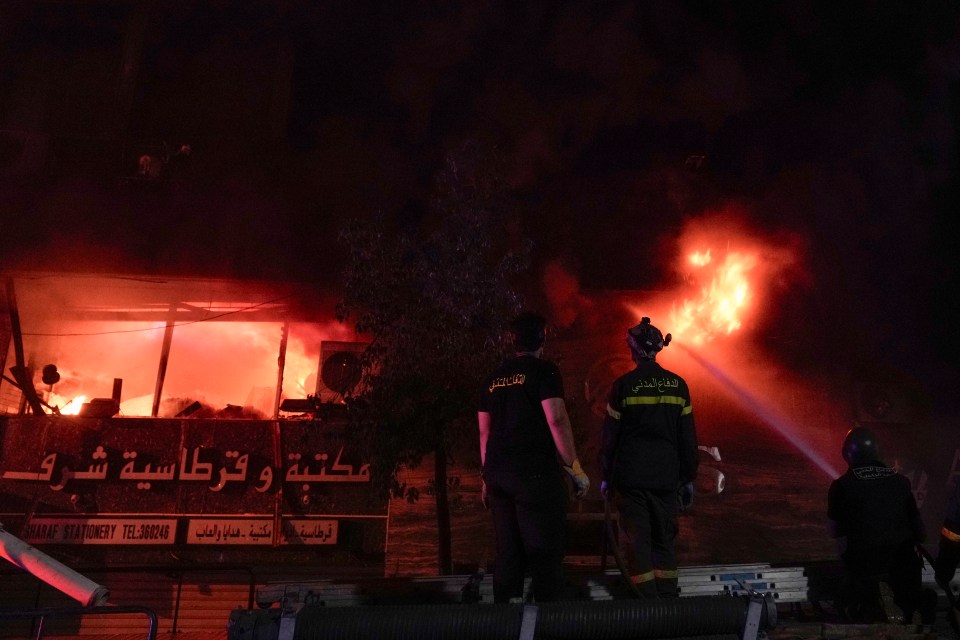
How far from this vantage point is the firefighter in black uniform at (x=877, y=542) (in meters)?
4.32

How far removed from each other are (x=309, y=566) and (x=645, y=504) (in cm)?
682

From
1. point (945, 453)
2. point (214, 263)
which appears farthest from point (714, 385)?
point (214, 263)

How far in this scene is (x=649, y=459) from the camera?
417cm

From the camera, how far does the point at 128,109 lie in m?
11.9

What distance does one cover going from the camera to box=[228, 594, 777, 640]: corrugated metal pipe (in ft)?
8.91

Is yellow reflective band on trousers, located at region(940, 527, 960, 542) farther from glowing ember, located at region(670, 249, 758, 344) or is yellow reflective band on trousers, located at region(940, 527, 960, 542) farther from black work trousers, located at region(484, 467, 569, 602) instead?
glowing ember, located at region(670, 249, 758, 344)

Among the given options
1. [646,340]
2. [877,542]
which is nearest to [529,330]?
[646,340]

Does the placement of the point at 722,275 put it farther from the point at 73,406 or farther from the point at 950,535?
the point at 73,406

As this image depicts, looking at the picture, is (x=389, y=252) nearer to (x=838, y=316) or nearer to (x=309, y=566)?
(x=309, y=566)

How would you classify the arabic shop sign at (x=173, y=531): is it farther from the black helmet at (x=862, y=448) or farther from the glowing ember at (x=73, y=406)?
the black helmet at (x=862, y=448)

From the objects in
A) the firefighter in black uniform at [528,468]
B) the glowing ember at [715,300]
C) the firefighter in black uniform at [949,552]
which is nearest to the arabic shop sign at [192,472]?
the glowing ember at [715,300]

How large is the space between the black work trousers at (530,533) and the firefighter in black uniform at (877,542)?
2.01 meters

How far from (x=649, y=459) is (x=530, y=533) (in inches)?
34.2

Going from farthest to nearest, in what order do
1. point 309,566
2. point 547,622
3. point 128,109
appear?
point 128,109, point 309,566, point 547,622
